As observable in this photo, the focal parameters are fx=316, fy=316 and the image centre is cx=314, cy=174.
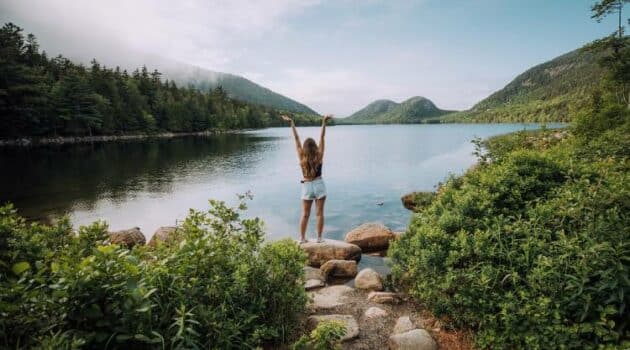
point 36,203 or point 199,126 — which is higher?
point 199,126

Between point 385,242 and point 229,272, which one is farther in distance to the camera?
point 385,242

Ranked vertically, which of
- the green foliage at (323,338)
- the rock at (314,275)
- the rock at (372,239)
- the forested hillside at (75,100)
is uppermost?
the forested hillside at (75,100)

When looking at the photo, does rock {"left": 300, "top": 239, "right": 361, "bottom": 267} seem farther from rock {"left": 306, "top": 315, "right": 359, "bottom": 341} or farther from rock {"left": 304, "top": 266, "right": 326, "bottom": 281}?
rock {"left": 306, "top": 315, "right": 359, "bottom": 341}

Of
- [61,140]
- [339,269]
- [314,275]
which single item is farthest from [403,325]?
[61,140]

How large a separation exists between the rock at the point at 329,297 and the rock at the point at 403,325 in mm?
1379

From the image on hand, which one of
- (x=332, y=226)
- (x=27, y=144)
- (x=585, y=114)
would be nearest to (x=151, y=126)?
(x=27, y=144)

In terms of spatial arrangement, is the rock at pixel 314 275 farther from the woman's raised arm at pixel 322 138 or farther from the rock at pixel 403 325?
the woman's raised arm at pixel 322 138

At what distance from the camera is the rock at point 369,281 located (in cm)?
724

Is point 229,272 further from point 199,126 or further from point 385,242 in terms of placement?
point 199,126

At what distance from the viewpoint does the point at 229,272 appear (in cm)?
443

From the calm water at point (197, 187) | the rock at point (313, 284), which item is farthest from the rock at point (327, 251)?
the calm water at point (197, 187)

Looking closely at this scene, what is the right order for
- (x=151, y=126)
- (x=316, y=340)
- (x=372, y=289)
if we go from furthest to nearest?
(x=151, y=126) < (x=372, y=289) < (x=316, y=340)

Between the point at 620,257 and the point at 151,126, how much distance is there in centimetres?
10346

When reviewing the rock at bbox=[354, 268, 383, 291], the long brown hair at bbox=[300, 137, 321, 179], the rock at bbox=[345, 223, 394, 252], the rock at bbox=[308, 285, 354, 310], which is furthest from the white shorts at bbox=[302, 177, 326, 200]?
the rock at bbox=[345, 223, 394, 252]
